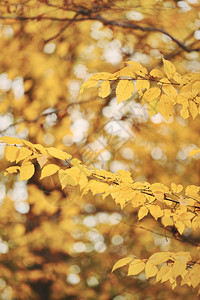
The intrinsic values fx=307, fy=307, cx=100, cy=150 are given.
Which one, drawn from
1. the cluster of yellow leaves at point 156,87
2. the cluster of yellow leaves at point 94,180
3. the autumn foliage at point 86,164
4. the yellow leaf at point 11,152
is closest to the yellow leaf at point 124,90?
the cluster of yellow leaves at point 156,87

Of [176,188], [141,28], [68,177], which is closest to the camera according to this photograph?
[68,177]

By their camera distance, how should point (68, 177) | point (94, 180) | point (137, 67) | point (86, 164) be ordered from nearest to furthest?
point (137, 67)
point (68, 177)
point (94, 180)
point (86, 164)

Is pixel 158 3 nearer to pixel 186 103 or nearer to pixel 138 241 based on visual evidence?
pixel 138 241

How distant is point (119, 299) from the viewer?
2611 millimetres

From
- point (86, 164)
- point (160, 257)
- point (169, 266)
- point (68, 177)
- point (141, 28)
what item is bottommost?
point (86, 164)

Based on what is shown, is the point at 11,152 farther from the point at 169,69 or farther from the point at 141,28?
the point at 141,28

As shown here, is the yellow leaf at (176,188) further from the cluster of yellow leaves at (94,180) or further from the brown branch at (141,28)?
the brown branch at (141,28)

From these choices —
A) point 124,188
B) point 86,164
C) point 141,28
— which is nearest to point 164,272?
point 124,188

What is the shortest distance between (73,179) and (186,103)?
36cm

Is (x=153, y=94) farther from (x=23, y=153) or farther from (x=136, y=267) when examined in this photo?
(x=136, y=267)

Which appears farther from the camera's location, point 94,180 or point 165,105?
point 94,180

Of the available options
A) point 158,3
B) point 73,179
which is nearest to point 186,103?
point 73,179

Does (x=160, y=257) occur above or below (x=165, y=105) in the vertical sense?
below

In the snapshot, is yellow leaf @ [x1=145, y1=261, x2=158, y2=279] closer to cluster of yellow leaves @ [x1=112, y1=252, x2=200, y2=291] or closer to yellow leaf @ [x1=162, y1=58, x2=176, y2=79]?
cluster of yellow leaves @ [x1=112, y1=252, x2=200, y2=291]
